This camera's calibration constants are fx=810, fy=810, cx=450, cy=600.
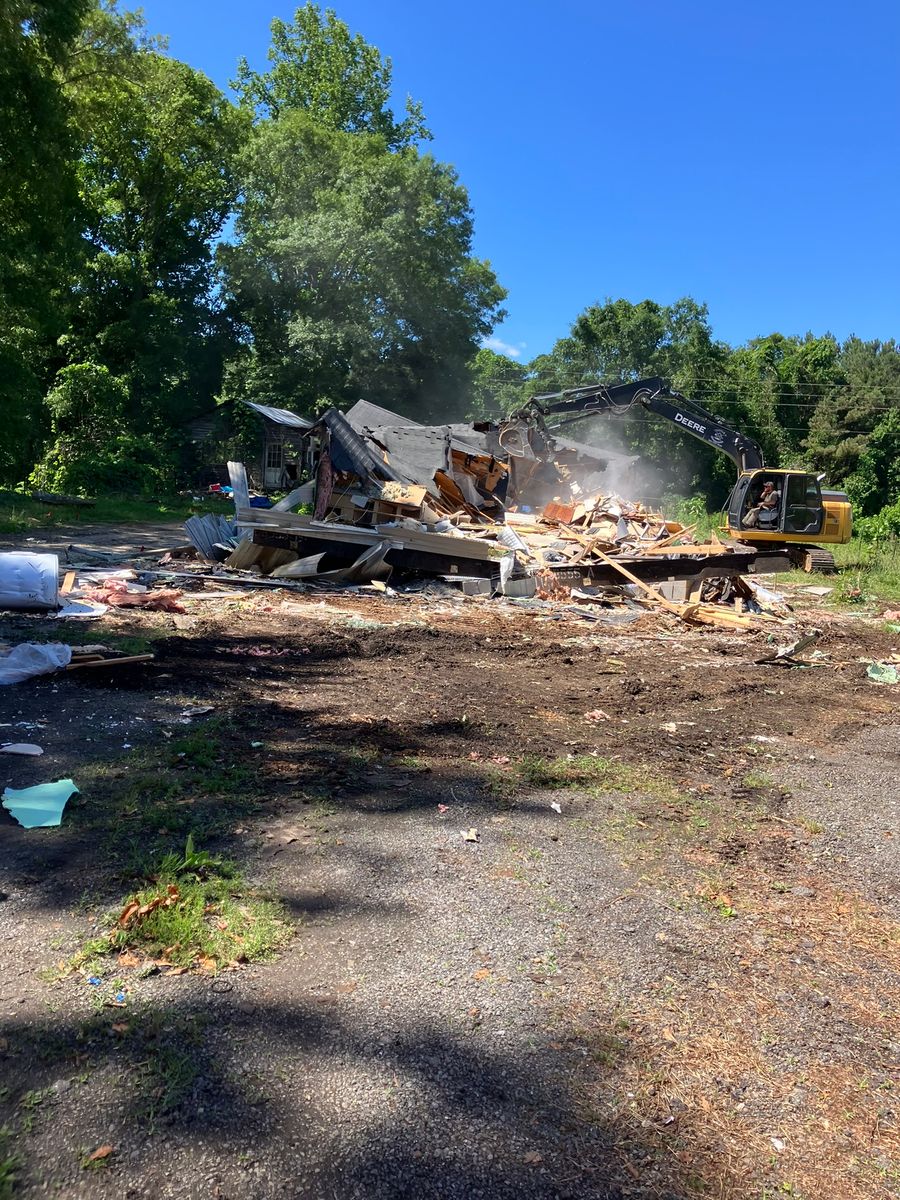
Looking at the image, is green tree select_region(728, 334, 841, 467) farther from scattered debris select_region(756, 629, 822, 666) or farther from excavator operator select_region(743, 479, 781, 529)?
scattered debris select_region(756, 629, 822, 666)

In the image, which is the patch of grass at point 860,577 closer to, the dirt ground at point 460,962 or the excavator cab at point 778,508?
the excavator cab at point 778,508

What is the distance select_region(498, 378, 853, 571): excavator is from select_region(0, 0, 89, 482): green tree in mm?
12082

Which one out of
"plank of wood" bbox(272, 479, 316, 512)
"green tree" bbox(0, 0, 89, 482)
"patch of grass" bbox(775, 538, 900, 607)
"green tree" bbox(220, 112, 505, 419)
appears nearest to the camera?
"green tree" bbox(0, 0, 89, 482)

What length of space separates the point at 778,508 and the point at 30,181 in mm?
17027

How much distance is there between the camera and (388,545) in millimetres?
12672

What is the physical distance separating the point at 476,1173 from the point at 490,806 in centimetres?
238

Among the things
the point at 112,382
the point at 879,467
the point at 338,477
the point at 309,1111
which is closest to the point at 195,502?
the point at 112,382

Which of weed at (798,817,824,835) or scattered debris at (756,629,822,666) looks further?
scattered debris at (756,629,822,666)

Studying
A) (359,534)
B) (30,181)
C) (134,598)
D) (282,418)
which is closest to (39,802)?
(134,598)

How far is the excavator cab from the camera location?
17375 mm

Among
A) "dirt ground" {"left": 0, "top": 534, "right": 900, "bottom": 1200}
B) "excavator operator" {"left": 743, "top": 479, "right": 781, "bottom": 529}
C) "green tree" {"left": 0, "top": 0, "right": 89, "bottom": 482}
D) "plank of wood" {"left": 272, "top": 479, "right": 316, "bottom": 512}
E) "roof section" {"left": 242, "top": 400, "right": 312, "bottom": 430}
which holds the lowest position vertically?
"dirt ground" {"left": 0, "top": 534, "right": 900, "bottom": 1200}

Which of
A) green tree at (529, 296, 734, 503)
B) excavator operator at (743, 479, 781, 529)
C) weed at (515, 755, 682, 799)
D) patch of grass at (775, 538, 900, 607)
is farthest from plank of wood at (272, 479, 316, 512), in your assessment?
green tree at (529, 296, 734, 503)

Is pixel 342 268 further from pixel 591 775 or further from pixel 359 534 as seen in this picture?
pixel 591 775

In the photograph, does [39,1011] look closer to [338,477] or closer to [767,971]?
[767,971]
